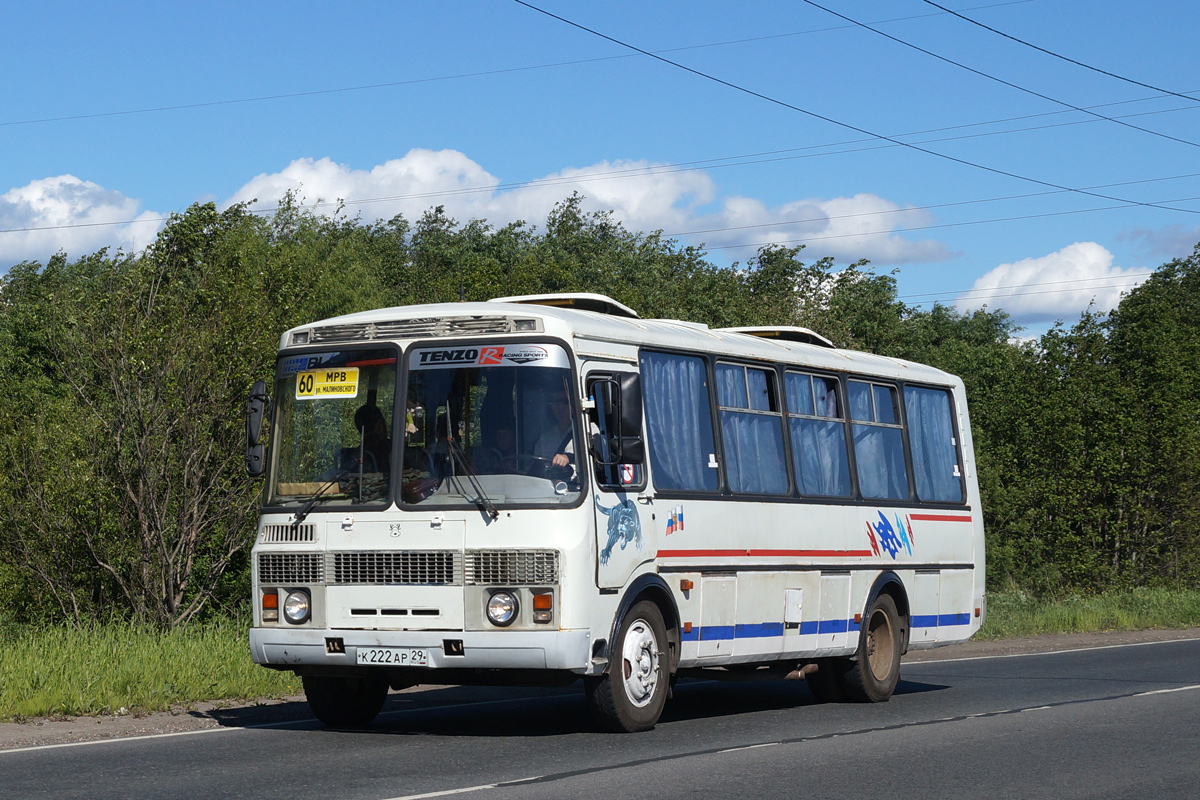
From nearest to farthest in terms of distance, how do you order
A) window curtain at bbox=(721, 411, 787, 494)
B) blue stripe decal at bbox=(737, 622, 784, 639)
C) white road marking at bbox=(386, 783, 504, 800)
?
white road marking at bbox=(386, 783, 504, 800) → blue stripe decal at bbox=(737, 622, 784, 639) → window curtain at bbox=(721, 411, 787, 494)

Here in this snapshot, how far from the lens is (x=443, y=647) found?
10.6 metres

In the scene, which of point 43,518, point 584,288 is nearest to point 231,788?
point 43,518

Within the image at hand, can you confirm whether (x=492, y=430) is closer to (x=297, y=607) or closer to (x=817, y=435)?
(x=297, y=607)

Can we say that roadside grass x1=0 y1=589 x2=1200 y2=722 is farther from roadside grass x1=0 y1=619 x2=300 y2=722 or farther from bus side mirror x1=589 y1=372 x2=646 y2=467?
bus side mirror x1=589 y1=372 x2=646 y2=467

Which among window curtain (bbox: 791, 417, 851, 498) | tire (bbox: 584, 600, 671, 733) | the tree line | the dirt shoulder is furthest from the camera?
the tree line

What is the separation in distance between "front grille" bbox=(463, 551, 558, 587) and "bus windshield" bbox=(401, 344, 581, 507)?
1.22 ft

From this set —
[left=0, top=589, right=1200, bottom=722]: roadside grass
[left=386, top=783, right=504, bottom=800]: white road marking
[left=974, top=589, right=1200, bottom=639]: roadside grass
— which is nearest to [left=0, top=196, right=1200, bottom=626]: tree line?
[left=0, top=589, right=1200, bottom=722]: roadside grass

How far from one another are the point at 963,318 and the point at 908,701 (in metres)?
92.1

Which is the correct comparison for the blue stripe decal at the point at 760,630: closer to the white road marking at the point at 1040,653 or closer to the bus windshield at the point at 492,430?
the bus windshield at the point at 492,430

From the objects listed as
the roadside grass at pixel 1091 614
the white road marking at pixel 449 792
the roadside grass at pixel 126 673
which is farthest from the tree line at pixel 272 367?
the white road marking at pixel 449 792

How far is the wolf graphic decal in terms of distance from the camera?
36.0ft

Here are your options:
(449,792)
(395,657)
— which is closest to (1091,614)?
(395,657)

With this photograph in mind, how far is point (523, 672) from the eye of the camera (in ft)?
35.1

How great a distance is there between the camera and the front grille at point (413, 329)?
1120 cm
